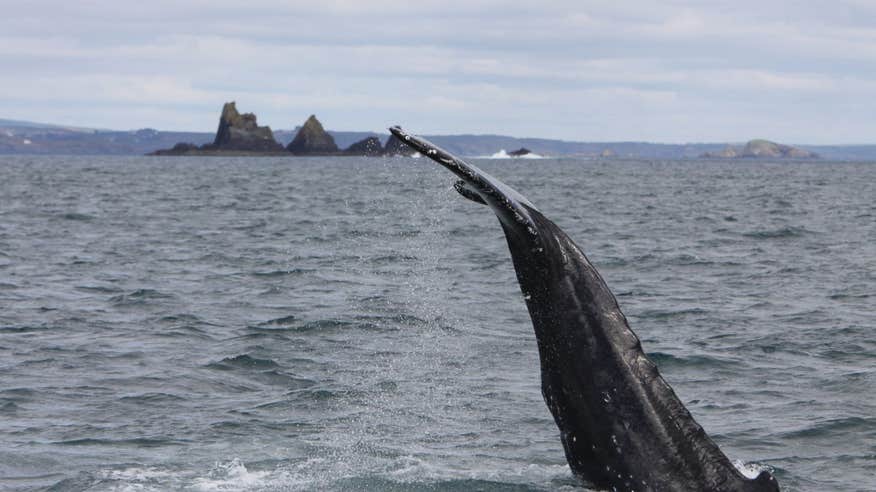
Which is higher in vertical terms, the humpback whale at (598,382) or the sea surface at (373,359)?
the humpback whale at (598,382)

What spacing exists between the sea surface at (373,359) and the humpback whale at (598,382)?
252cm

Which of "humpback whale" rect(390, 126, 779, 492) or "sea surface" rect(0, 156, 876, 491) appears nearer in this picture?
"humpback whale" rect(390, 126, 779, 492)

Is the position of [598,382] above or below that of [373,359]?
above

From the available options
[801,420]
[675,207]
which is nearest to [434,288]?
[801,420]

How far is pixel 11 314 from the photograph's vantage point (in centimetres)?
1580

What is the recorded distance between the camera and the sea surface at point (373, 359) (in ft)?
29.0

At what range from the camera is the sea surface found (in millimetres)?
8852

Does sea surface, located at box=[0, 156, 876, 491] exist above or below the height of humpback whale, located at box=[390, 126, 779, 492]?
below

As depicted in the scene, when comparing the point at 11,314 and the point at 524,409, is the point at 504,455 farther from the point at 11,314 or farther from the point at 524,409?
the point at 11,314

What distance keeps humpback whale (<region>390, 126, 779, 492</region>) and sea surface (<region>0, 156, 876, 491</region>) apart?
2.52 meters

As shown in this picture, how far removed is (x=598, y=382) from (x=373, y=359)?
8.18m

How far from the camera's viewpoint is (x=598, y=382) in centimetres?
523

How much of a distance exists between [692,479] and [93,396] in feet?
23.8

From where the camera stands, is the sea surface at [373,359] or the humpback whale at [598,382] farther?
the sea surface at [373,359]
